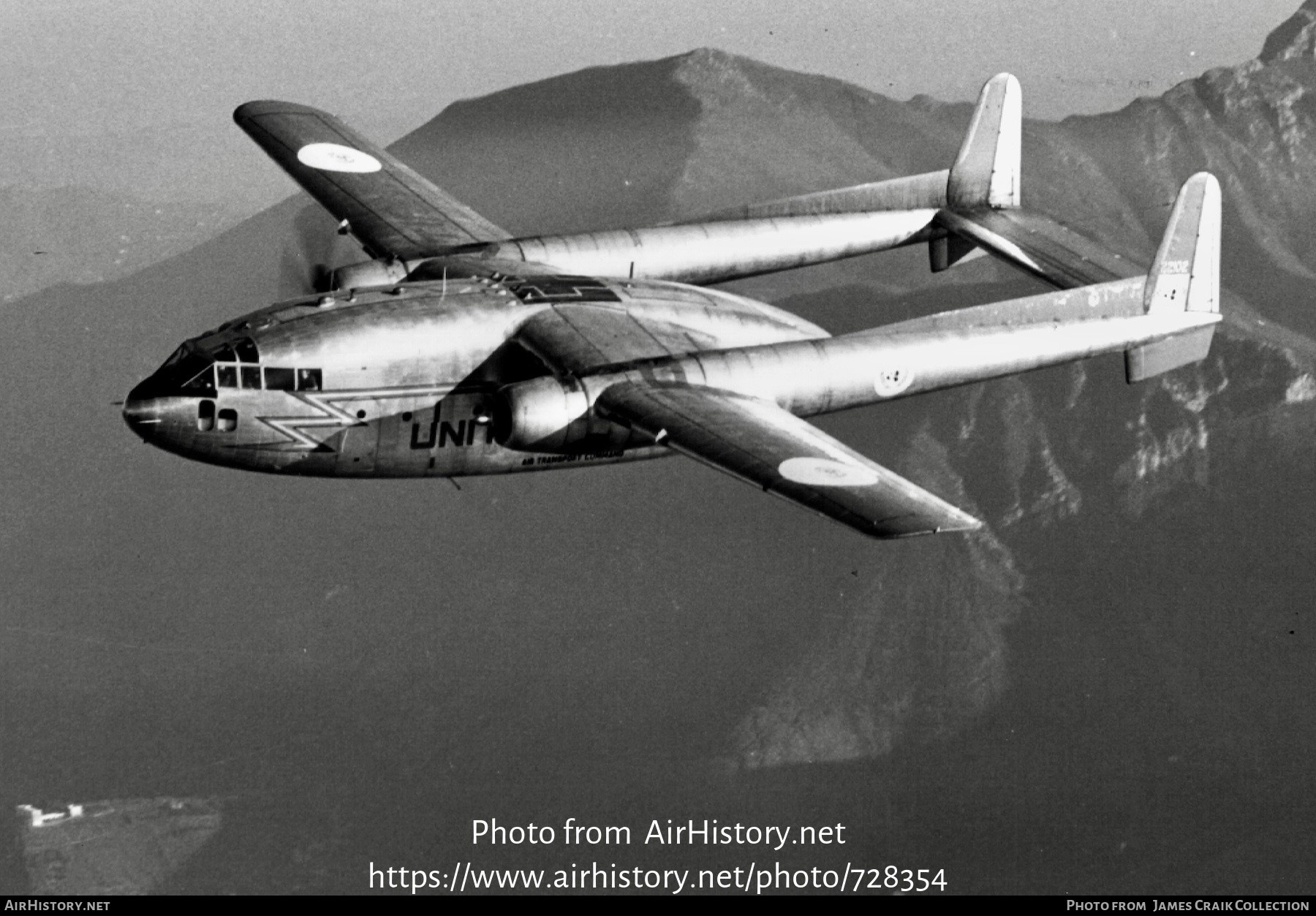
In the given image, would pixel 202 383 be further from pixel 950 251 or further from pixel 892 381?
pixel 950 251

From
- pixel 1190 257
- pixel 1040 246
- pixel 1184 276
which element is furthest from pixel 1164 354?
pixel 1040 246

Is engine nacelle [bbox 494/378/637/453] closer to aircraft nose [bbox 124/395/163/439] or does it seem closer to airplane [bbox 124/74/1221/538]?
airplane [bbox 124/74/1221/538]

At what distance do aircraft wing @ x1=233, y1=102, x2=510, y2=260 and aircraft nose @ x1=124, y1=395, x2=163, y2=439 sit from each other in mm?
10982

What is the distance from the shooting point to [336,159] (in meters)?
59.5

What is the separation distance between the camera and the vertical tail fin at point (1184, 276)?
52.2 meters

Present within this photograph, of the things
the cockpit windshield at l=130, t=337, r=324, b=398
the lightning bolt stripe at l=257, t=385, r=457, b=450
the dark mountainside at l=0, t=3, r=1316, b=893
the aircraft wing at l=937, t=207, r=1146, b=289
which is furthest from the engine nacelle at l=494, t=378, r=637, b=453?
the dark mountainside at l=0, t=3, r=1316, b=893

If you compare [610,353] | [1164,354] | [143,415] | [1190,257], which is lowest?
[143,415]

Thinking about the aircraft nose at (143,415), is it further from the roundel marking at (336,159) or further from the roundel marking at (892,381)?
the roundel marking at (892,381)

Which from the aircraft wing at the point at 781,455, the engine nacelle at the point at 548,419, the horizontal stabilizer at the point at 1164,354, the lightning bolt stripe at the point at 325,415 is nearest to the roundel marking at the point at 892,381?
the aircraft wing at the point at 781,455

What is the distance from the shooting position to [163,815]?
652 feet

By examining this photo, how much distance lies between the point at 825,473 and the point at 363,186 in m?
23.5

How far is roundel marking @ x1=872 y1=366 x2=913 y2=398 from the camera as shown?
153ft

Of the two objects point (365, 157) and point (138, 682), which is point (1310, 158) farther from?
point (365, 157)

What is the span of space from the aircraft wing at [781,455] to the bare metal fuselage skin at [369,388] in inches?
54.9
